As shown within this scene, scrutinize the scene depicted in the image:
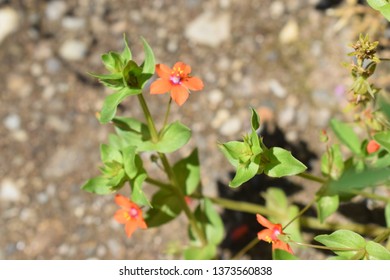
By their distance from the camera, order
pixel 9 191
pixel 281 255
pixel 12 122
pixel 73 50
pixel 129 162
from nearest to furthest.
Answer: pixel 281 255
pixel 129 162
pixel 9 191
pixel 12 122
pixel 73 50

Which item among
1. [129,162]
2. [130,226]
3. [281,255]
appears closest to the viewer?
[281,255]

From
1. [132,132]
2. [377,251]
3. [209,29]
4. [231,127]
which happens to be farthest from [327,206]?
[209,29]

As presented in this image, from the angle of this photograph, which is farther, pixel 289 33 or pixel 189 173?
pixel 289 33

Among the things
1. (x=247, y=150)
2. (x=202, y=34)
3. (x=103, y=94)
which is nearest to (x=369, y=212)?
(x=247, y=150)

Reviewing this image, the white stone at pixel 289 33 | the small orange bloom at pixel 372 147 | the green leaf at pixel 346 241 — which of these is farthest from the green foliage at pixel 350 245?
the white stone at pixel 289 33

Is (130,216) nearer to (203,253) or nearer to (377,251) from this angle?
(203,253)
